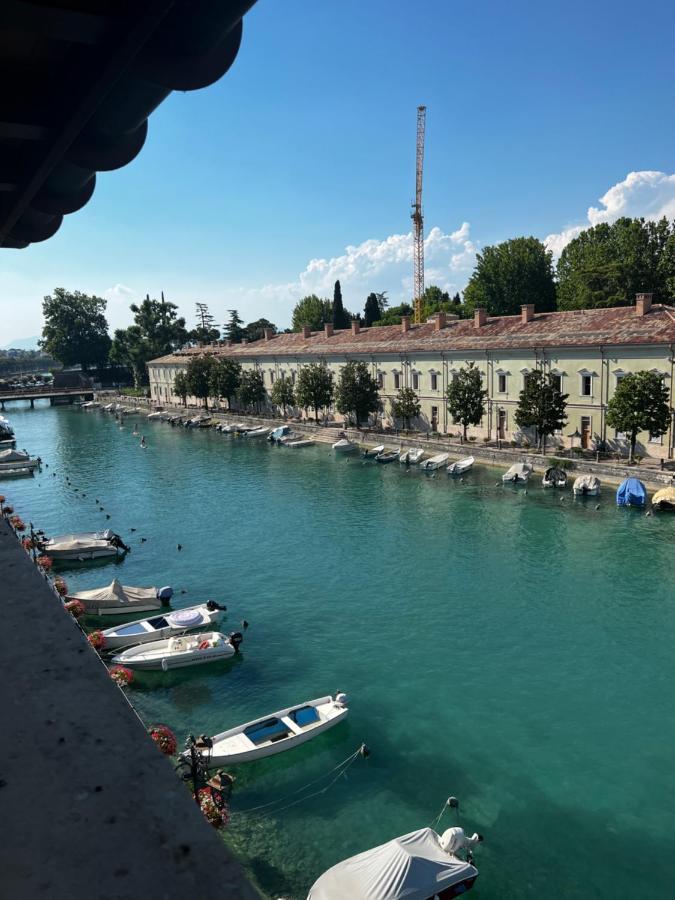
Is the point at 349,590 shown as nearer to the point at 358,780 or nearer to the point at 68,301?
the point at 358,780

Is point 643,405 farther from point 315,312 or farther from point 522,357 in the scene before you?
point 315,312

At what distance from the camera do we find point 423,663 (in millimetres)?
20031

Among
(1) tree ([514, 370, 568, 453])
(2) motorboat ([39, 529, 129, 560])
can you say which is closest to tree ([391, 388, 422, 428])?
(1) tree ([514, 370, 568, 453])

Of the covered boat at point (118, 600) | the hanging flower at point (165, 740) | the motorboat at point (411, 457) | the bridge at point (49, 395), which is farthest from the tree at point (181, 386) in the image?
the hanging flower at point (165, 740)

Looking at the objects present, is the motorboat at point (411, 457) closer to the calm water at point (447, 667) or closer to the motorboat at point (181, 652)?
the calm water at point (447, 667)

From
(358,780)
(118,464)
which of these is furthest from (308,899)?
(118,464)

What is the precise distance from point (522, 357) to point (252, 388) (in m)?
38.7

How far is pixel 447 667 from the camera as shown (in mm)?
19766

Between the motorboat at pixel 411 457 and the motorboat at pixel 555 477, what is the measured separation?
432 inches

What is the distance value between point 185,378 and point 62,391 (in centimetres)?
4507

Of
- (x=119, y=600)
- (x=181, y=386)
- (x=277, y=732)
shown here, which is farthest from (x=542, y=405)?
(x=181, y=386)

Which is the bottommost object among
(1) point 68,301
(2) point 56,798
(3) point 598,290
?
(2) point 56,798

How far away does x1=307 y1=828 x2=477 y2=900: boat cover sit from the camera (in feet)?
36.0

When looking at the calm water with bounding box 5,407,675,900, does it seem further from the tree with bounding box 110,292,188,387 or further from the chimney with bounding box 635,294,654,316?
the tree with bounding box 110,292,188,387
